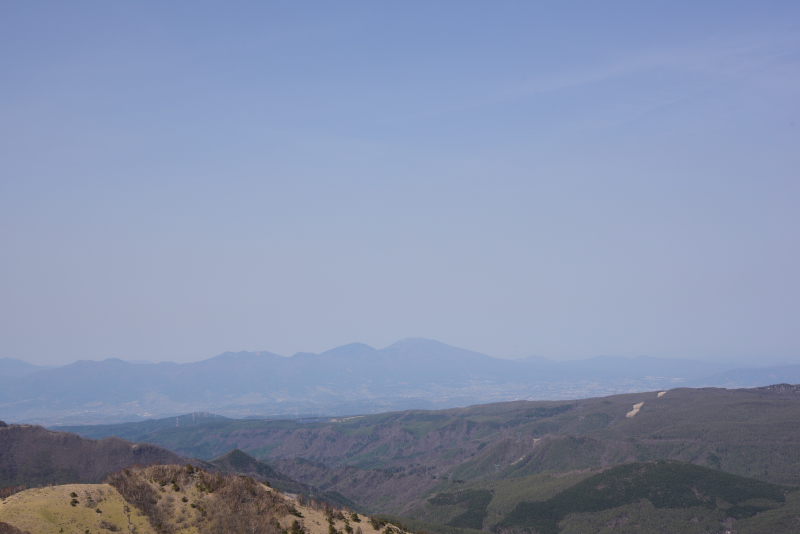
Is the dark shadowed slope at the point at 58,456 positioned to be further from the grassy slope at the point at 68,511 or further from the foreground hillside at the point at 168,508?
the grassy slope at the point at 68,511

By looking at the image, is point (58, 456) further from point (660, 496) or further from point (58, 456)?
point (660, 496)

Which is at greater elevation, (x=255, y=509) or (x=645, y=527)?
(x=255, y=509)

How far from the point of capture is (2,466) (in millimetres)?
156875

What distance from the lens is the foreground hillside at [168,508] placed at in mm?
43409

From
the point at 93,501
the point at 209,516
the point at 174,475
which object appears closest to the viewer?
the point at 93,501

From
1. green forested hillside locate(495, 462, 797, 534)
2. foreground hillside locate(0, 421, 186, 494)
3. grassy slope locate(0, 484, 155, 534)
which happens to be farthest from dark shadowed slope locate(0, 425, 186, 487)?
grassy slope locate(0, 484, 155, 534)

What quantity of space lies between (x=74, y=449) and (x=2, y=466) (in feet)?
59.7

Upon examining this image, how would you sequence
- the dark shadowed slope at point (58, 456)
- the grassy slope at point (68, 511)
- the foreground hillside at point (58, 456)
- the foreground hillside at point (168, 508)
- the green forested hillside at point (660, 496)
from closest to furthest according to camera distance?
1. the grassy slope at point (68, 511)
2. the foreground hillside at point (168, 508)
3. the green forested hillside at point (660, 496)
4. the foreground hillside at point (58, 456)
5. the dark shadowed slope at point (58, 456)

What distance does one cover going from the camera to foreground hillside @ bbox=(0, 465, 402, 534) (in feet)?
142

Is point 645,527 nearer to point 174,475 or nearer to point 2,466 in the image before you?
point 174,475

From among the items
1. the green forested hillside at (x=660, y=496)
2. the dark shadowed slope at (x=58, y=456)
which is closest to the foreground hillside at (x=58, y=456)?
the dark shadowed slope at (x=58, y=456)

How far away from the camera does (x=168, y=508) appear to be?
161ft

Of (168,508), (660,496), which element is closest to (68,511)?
(168,508)

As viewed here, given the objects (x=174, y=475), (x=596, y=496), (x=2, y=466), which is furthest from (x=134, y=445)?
(x=174, y=475)
